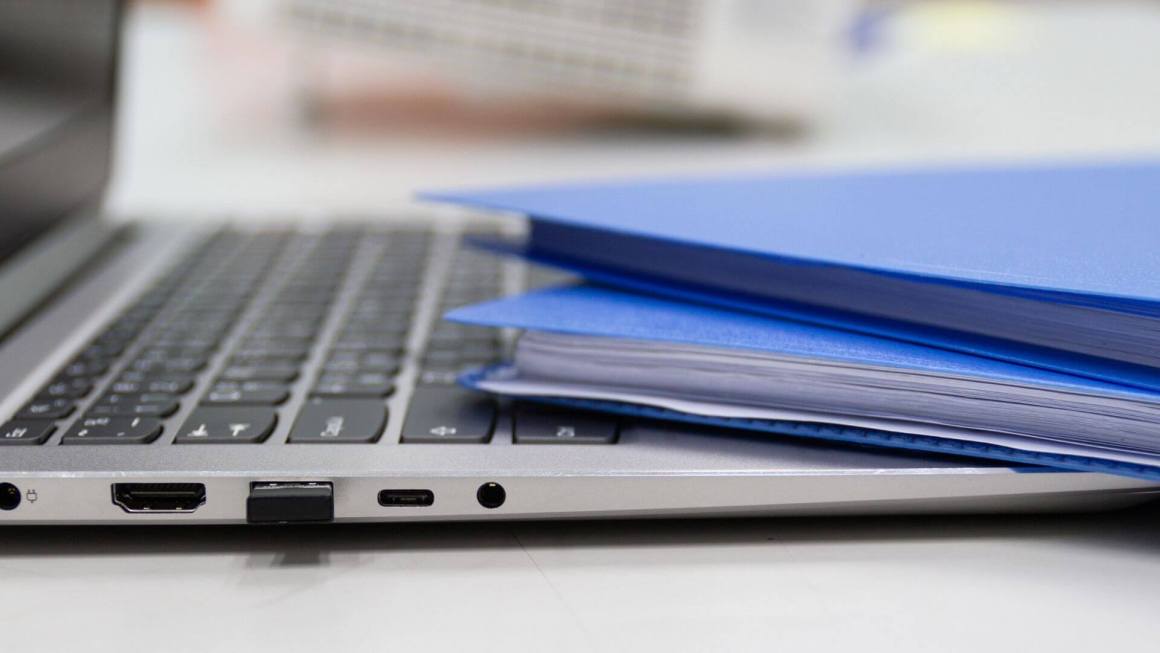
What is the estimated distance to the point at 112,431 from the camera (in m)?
0.32

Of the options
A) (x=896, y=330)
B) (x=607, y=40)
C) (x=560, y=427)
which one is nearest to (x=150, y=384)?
(x=560, y=427)

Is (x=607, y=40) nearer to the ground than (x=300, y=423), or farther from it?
farther from it

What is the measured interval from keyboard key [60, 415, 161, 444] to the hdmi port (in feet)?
0.07

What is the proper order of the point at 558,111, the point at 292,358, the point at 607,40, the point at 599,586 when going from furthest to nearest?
the point at 558,111, the point at 607,40, the point at 292,358, the point at 599,586

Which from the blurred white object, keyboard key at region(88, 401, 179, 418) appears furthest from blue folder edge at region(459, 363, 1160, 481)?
the blurred white object

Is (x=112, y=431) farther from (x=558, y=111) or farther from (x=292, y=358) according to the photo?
(x=558, y=111)

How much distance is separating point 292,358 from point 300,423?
0.22ft

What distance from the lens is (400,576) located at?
0.29 meters

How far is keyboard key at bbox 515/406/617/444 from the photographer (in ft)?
1.03

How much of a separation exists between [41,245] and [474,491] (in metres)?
0.31

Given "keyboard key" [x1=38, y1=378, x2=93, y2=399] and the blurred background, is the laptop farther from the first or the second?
the blurred background

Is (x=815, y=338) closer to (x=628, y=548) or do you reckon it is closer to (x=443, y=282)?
(x=628, y=548)

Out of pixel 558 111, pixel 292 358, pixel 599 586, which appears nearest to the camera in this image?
pixel 599 586

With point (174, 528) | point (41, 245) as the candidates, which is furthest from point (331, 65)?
point (174, 528)
